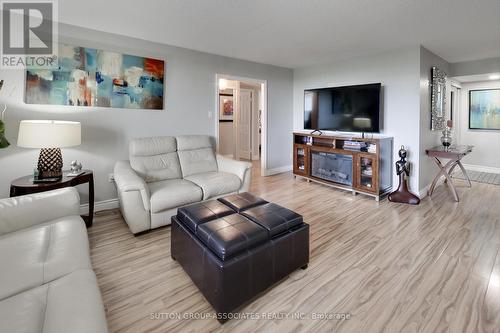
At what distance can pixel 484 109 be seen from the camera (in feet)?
17.9

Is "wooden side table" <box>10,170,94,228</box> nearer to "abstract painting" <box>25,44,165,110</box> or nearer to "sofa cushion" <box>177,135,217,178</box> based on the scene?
"abstract painting" <box>25,44,165,110</box>

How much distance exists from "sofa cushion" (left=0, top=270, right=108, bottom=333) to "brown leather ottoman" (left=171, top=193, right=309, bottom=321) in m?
0.67

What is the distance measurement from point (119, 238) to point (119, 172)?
26.8 inches

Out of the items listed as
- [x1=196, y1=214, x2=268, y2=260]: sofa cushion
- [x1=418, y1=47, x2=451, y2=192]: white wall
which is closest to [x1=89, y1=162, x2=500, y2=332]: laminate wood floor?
[x1=196, y1=214, x2=268, y2=260]: sofa cushion

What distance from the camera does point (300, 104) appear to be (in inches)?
218

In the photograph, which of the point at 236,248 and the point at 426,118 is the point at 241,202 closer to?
the point at 236,248

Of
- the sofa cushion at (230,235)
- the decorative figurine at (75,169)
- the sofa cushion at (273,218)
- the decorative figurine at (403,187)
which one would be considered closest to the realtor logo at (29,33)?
the decorative figurine at (75,169)

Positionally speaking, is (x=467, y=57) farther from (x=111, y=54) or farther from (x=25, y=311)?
(x=25, y=311)

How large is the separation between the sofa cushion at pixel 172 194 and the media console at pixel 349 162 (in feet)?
7.90

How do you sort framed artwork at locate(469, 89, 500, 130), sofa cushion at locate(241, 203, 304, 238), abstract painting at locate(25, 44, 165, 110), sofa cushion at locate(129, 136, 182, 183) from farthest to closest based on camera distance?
1. framed artwork at locate(469, 89, 500, 130)
2. sofa cushion at locate(129, 136, 182, 183)
3. abstract painting at locate(25, 44, 165, 110)
4. sofa cushion at locate(241, 203, 304, 238)

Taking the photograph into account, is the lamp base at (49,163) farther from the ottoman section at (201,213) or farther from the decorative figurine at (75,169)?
the ottoman section at (201,213)

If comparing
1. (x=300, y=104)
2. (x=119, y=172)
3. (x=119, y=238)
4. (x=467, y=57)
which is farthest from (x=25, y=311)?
(x=467, y=57)

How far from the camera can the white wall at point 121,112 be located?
2.79 m

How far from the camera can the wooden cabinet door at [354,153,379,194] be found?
12.5 feet
